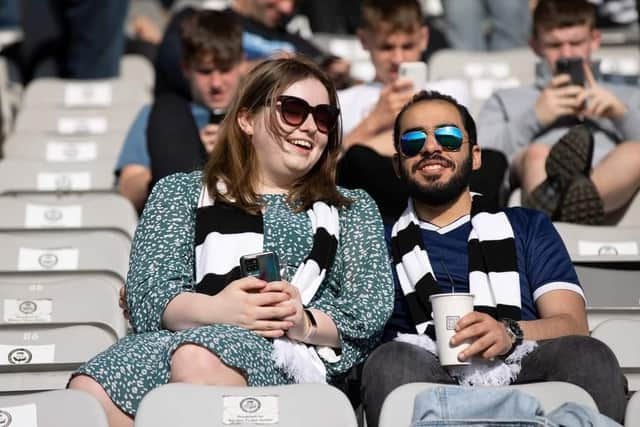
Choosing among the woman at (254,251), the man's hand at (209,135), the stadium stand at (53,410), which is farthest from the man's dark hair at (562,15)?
the stadium stand at (53,410)

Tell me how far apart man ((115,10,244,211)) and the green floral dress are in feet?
4.92

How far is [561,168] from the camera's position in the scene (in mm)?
4887

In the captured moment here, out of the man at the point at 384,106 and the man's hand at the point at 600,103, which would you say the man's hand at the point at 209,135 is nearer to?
the man at the point at 384,106

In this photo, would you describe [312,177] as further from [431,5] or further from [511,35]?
[431,5]

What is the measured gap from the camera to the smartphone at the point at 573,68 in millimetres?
5500

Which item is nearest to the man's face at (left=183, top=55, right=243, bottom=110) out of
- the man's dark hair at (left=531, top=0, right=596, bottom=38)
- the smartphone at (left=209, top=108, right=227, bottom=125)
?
the smartphone at (left=209, top=108, right=227, bottom=125)

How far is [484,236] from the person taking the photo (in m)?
3.92

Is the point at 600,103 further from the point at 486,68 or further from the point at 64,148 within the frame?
the point at 64,148

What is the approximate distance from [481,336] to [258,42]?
3.43 meters

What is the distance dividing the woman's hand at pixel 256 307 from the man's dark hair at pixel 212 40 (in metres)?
2.31

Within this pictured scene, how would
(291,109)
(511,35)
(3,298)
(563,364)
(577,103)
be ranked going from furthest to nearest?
(511,35) → (577,103) → (3,298) → (291,109) → (563,364)

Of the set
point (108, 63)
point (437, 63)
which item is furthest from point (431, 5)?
point (108, 63)

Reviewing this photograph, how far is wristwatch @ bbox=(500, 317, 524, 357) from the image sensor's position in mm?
3525

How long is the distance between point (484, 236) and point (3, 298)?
1.58 meters
